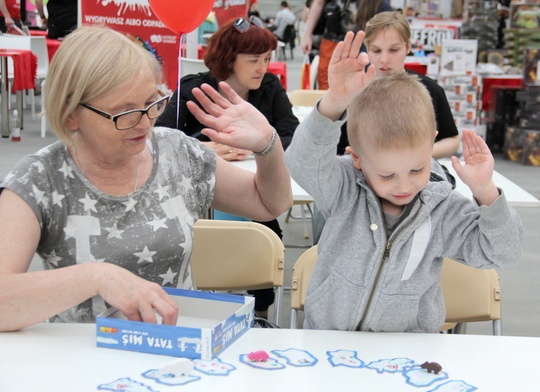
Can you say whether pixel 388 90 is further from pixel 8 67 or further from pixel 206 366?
pixel 8 67

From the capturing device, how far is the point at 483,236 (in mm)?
1694

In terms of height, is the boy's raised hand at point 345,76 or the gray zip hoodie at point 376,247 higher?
the boy's raised hand at point 345,76

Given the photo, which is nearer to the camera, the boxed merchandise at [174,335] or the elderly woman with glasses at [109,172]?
the boxed merchandise at [174,335]

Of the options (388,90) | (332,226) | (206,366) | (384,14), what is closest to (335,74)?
(388,90)

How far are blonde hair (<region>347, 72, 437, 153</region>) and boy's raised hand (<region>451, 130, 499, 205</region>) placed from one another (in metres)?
0.08

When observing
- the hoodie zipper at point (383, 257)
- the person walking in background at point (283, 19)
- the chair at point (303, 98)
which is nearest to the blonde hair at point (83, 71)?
the hoodie zipper at point (383, 257)

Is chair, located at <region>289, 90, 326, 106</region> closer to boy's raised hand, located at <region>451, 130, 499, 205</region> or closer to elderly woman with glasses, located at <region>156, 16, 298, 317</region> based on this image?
elderly woman with glasses, located at <region>156, 16, 298, 317</region>

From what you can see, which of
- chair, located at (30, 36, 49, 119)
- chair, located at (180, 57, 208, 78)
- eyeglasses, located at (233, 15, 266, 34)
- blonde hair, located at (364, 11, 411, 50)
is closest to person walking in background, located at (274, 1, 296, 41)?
chair, located at (30, 36, 49, 119)

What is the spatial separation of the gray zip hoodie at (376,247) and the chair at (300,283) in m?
0.28

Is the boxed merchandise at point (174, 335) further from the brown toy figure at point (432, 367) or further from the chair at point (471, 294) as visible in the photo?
the chair at point (471, 294)

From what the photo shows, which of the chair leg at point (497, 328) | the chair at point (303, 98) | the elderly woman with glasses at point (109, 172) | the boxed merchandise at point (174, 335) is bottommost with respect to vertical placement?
the chair leg at point (497, 328)

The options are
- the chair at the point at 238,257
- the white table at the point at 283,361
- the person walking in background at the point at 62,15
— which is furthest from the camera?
the person walking in background at the point at 62,15

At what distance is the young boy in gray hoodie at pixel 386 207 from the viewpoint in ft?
5.46

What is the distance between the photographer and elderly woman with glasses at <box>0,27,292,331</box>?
175cm
